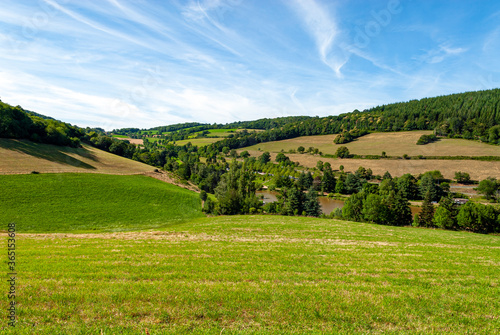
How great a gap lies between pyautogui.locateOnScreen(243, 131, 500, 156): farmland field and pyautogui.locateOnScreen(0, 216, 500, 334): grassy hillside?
14467 cm

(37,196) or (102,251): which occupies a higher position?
(102,251)

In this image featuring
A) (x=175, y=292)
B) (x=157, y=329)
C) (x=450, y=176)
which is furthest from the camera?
(x=450, y=176)

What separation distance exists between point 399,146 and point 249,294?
556 feet

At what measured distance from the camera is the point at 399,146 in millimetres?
143625

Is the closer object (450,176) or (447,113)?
(450,176)

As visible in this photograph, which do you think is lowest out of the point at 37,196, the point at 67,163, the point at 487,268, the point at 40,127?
the point at 37,196

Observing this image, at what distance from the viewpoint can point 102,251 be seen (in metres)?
16.0

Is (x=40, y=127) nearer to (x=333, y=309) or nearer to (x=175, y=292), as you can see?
(x=175, y=292)

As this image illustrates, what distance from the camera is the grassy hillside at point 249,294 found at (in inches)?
277

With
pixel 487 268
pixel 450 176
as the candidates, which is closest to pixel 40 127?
pixel 487 268

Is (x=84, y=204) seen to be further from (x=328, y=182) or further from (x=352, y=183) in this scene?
(x=352, y=183)

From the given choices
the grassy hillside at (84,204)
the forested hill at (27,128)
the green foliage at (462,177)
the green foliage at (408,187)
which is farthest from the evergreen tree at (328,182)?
the forested hill at (27,128)

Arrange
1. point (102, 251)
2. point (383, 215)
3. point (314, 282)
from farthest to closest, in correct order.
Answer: point (383, 215)
point (102, 251)
point (314, 282)

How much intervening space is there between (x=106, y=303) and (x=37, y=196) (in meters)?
56.0
